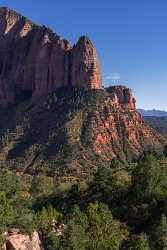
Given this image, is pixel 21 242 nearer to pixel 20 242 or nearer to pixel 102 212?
pixel 20 242

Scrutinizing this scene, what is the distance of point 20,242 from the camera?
7512 cm

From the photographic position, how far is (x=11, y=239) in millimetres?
74750

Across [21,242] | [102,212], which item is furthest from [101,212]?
[21,242]

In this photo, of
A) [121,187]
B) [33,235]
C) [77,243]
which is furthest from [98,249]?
[121,187]

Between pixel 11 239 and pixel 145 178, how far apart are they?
112ft

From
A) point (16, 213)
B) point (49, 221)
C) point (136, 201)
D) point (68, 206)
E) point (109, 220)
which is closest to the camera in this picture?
point (109, 220)

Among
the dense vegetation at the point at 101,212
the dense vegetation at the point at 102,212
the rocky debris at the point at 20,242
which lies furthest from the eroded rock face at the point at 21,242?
the dense vegetation at the point at 102,212

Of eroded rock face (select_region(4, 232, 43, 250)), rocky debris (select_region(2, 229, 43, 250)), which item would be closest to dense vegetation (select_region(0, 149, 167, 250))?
rocky debris (select_region(2, 229, 43, 250))

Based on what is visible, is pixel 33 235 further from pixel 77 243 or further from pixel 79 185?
pixel 79 185

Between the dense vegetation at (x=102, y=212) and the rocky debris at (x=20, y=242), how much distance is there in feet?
4.11

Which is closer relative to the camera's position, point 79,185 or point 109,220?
point 109,220

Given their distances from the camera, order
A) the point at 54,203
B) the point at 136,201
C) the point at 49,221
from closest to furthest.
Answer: the point at 49,221 < the point at 136,201 < the point at 54,203

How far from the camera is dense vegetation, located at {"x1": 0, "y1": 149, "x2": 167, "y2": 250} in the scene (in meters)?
73.8

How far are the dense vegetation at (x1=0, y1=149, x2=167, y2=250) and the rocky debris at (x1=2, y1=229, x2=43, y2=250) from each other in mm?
1252
